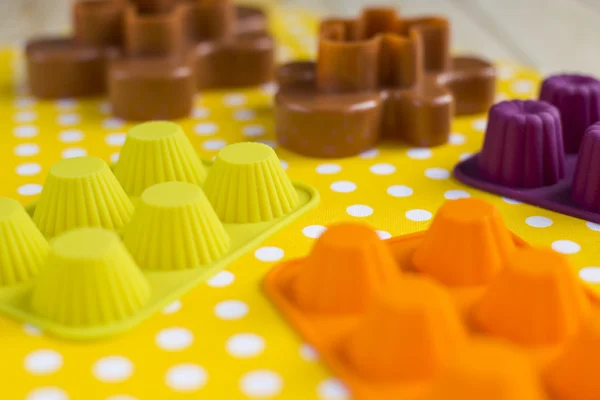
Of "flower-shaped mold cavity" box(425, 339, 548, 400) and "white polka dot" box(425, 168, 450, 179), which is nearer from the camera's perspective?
"flower-shaped mold cavity" box(425, 339, 548, 400)

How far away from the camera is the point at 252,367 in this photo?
60 centimetres

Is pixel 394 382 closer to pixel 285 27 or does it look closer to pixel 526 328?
pixel 526 328

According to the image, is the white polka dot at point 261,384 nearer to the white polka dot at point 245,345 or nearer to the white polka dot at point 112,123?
the white polka dot at point 245,345

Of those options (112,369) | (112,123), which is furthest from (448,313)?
(112,123)

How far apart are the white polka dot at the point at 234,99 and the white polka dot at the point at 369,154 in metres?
0.21

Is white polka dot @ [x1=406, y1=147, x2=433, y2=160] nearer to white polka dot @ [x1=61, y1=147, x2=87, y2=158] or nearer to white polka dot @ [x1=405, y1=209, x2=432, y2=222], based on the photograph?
white polka dot @ [x1=405, y1=209, x2=432, y2=222]

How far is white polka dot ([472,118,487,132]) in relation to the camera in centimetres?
98

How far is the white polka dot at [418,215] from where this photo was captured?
2.59 ft

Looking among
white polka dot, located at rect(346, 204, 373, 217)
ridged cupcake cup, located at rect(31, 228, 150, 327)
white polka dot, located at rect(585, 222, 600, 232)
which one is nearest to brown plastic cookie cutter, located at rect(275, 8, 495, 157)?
white polka dot, located at rect(346, 204, 373, 217)

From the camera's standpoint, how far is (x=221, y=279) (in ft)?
2.29

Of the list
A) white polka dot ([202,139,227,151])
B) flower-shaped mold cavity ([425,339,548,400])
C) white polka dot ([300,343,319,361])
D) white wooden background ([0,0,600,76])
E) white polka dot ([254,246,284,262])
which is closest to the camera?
flower-shaped mold cavity ([425,339,548,400])

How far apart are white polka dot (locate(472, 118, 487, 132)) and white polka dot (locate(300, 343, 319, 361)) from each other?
0.45 m

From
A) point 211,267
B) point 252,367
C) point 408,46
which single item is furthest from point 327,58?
point 252,367

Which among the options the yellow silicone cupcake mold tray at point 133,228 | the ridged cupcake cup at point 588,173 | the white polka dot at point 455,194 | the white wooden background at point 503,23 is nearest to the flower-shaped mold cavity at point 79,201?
the yellow silicone cupcake mold tray at point 133,228
